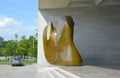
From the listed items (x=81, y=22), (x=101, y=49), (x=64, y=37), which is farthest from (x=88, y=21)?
(x=64, y=37)

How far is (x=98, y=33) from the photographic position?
2272 centimetres

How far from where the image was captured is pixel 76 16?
23.1 metres

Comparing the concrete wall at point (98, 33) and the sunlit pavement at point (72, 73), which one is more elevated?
the concrete wall at point (98, 33)

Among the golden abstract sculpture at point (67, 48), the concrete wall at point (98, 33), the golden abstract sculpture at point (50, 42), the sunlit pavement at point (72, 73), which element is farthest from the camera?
the concrete wall at point (98, 33)

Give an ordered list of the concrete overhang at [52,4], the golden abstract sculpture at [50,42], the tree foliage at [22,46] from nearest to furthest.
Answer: the golden abstract sculpture at [50,42]
the concrete overhang at [52,4]
the tree foliage at [22,46]

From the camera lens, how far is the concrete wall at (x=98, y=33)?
73.6ft

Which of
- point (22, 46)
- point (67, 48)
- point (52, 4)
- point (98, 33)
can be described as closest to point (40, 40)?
point (52, 4)

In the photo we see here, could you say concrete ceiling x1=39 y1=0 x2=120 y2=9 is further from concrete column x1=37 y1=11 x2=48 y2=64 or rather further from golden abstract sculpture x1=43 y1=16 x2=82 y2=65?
golden abstract sculpture x1=43 y1=16 x2=82 y2=65

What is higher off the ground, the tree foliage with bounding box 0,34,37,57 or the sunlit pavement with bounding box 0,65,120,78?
the tree foliage with bounding box 0,34,37,57

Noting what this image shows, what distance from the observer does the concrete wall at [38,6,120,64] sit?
73.6 feet

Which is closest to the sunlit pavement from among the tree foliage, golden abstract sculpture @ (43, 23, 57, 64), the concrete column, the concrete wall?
golden abstract sculpture @ (43, 23, 57, 64)

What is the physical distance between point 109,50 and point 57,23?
227 inches

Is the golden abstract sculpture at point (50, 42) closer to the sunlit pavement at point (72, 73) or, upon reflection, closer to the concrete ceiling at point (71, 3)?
the sunlit pavement at point (72, 73)

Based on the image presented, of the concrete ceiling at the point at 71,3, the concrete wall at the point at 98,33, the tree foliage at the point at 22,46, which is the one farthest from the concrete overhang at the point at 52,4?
the tree foliage at the point at 22,46
